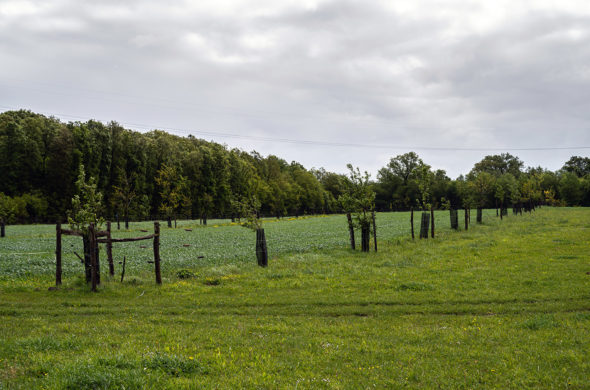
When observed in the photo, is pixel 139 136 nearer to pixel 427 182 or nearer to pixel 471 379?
pixel 427 182

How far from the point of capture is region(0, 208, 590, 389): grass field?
7766 millimetres

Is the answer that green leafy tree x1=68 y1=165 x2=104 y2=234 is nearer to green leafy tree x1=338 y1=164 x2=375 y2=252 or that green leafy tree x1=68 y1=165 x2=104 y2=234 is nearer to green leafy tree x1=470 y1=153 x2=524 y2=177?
Answer: green leafy tree x1=338 y1=164 x2=375 y2=252

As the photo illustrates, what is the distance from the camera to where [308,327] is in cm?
1137

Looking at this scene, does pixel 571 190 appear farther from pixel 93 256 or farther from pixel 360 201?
pixel 93 256

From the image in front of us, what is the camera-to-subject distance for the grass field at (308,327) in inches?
306

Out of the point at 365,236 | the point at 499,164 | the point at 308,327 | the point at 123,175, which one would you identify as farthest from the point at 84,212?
the point at 499,164

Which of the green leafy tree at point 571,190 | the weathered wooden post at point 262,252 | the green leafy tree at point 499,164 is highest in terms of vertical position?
the green leafy tree at point 499,164

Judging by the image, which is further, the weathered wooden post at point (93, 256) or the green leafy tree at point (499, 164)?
the green leafy tree at point (499, 164)

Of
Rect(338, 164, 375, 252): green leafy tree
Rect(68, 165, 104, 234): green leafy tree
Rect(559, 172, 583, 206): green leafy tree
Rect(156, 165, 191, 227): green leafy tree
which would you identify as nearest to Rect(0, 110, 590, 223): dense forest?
Rect(156, 165, 191, 227): green leafy tree

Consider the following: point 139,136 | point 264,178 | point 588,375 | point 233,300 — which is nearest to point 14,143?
point 139,136

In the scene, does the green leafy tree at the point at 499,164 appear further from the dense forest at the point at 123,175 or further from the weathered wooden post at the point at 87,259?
the weathered wooden post at the point at 87,259

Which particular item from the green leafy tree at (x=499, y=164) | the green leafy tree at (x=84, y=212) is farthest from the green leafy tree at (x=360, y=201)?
the green leafy tree at (x=499, y=164)

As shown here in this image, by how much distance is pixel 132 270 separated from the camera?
21.8m

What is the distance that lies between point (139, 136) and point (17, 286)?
277 ft
